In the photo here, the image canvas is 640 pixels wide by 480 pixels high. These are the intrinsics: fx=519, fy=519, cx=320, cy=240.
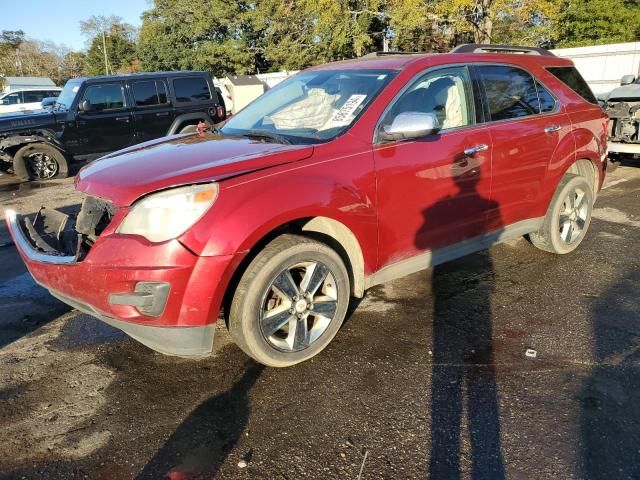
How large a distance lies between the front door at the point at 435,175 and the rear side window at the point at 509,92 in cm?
23

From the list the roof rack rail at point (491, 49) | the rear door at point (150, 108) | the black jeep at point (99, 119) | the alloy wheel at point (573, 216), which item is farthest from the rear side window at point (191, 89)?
the alloy wheel at point (573, 216)

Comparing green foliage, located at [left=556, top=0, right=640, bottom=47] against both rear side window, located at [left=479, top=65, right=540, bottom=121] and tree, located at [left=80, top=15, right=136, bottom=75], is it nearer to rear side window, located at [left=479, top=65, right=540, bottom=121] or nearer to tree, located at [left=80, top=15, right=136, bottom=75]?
rear side window, located at [left=479, top=65, right=540, bottom=121]

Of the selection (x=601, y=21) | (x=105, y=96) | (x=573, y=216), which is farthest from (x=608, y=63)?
(x=105, y=96)

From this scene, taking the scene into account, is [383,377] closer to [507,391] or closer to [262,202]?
[507,391]

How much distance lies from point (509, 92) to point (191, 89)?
840 centimetres

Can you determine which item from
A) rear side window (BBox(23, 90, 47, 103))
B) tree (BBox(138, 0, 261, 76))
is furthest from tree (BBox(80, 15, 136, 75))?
rear side window (BBox(23, 90, 47, 103))

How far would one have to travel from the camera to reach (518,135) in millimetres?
4156

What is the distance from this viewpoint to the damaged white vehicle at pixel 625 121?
8.59 m

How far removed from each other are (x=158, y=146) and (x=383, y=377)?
2.18 meters

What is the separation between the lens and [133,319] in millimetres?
2738

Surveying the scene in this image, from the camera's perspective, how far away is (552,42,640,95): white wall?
53.2ft

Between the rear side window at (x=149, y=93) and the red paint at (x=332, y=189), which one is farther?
the rear side window at (x=149, y=93)

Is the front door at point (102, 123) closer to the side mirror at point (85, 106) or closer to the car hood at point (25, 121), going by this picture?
the side mirror at point (85, 106)

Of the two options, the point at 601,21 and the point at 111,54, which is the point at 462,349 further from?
the point at 111,54
